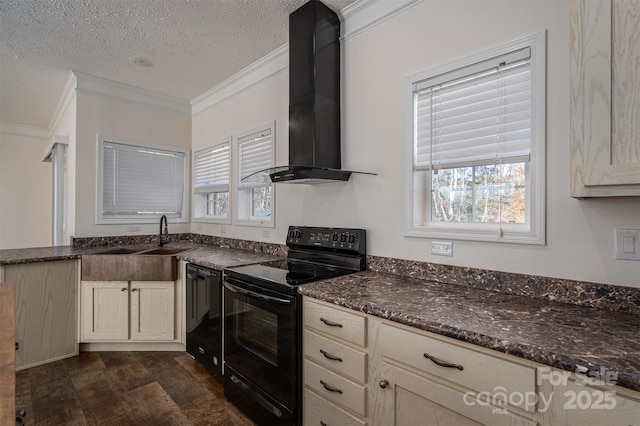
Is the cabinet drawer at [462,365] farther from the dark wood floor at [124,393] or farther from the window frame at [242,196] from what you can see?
the window frame at [242,196]

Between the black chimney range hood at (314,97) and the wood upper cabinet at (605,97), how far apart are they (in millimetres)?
1330

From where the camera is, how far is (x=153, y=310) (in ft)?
9.75

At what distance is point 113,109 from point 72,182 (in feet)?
3.05

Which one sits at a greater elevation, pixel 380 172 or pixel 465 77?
pixel 465 77

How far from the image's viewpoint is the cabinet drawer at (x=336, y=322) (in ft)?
4.80

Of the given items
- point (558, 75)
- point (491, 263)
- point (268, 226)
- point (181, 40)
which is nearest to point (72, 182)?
point (181, 40)

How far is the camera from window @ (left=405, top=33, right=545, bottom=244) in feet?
5.02

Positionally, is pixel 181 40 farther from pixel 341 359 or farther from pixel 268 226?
pixel 341 359

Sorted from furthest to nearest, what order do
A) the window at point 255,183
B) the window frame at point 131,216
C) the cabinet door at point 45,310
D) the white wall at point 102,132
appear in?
1. the window frame at point 131,216
2. the white wall at point 102,132
3. the window at point 255,183
4. the cabinet door at point 45,310

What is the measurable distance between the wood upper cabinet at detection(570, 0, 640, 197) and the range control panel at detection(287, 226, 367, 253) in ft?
4.11

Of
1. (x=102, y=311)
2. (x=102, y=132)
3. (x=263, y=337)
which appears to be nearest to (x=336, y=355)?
(x=263, y=337)

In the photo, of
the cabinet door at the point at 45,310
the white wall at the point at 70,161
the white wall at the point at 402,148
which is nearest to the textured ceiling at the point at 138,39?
the white wall at the point at 70,161

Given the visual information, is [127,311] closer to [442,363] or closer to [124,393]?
[124,393]

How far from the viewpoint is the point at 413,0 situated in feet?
6.46
